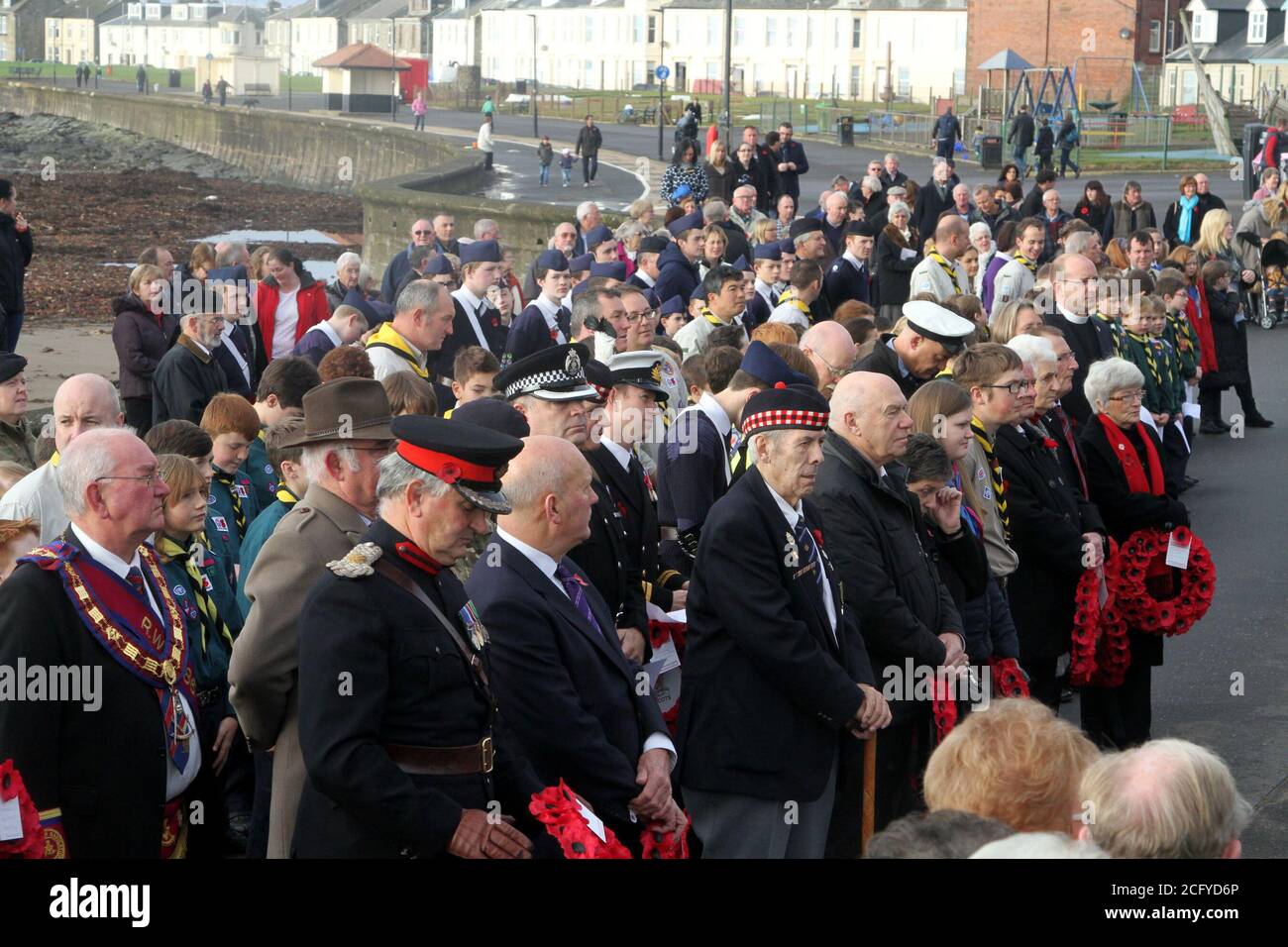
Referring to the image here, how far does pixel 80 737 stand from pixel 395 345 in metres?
4.88

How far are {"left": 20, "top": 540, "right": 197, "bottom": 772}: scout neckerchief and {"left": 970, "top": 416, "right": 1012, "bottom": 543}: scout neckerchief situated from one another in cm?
395

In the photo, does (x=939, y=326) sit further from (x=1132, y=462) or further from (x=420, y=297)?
(x=420, y=297)

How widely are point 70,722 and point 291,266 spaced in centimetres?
860

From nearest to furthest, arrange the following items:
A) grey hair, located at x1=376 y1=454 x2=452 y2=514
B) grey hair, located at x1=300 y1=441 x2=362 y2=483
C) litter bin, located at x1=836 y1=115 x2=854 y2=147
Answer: grey hair, located at x1=376 y1=454 x2=452 y2=514
grey hair, located at x1=300 y1=441 x2=362 y2=483
litter bin, located at x1=836 y1=115 x2=854 y2=147

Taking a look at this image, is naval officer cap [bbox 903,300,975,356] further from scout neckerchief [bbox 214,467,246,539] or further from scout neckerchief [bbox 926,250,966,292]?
scout neckerchief [bbox 926,250,966,292]

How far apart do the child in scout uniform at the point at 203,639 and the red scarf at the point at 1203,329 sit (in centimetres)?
1183

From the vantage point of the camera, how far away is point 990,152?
152 ft

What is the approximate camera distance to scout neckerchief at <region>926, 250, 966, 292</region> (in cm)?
1413

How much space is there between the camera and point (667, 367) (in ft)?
31.0

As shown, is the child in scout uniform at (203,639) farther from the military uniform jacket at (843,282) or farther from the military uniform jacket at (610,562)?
the military uniform jacket at (843,282)

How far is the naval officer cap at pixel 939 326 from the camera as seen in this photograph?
8817mm

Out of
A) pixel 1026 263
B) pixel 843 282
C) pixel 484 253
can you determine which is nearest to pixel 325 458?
pixel 484 253

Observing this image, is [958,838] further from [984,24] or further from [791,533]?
[984,24]

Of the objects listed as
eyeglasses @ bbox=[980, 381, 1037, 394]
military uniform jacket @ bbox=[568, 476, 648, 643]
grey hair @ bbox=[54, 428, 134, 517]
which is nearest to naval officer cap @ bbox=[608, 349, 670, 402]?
military uniform jacket @ bbox=[568, 476, 648, 643]
